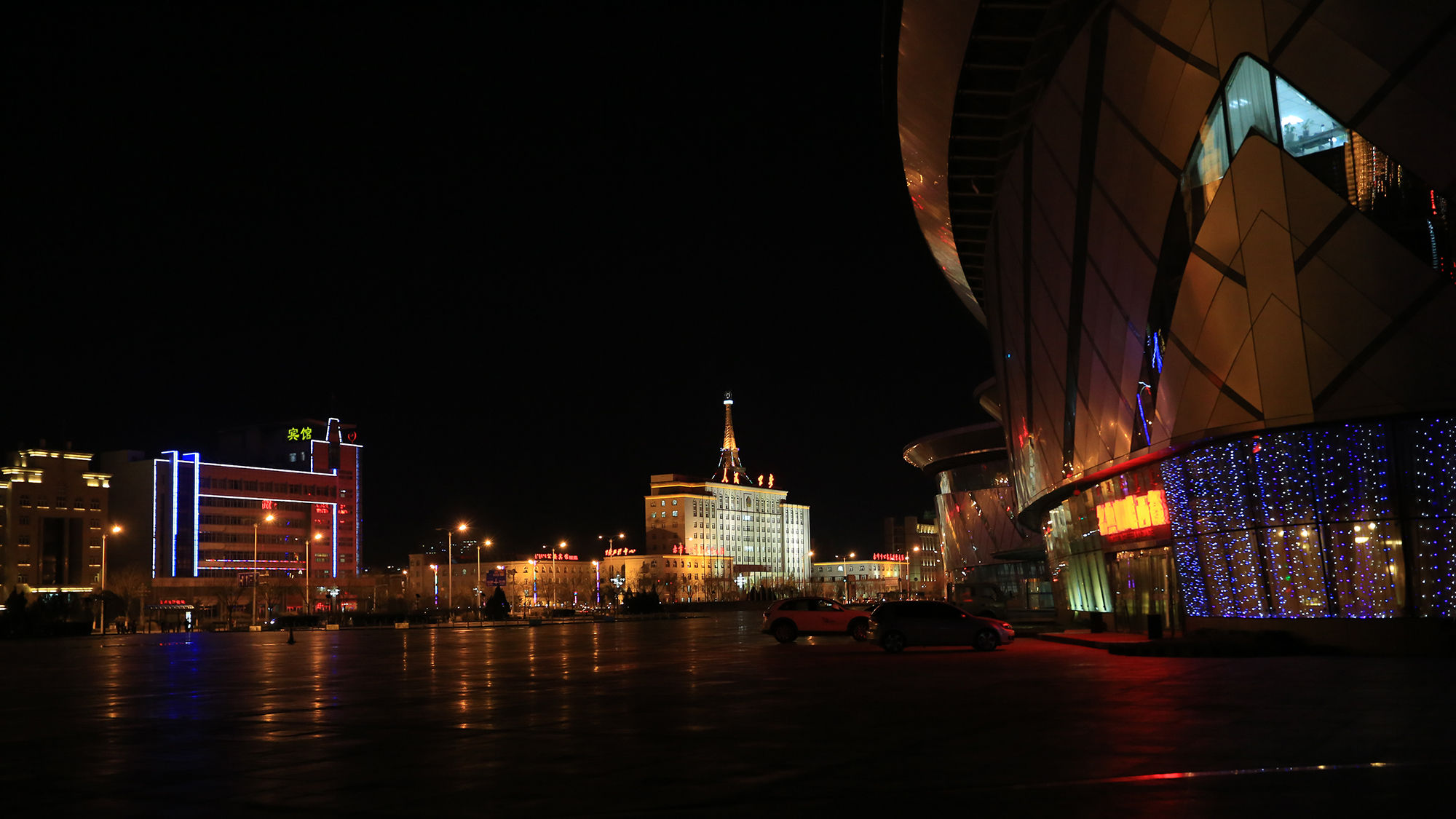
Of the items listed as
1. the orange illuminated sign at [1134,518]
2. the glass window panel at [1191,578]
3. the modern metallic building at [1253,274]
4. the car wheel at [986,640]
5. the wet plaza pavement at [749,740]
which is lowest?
the car wheel at [986,640]

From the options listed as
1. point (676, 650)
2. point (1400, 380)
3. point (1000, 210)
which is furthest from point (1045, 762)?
point (1000, 210)

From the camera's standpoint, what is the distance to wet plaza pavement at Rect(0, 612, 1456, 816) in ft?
31.9

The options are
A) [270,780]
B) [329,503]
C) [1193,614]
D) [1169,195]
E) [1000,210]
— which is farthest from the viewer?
[329,503]

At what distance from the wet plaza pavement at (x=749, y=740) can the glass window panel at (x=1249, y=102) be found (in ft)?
36.7

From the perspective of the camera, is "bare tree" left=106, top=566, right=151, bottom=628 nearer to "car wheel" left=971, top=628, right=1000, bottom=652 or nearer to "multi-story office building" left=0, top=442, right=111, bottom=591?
"multi-story office building" left=0, top=442, right=111, bottom=591

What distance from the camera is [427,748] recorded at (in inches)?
512

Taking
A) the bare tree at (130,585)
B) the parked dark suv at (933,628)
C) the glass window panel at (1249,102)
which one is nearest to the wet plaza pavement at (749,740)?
the parked dark suv at (933,628)

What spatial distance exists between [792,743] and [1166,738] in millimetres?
3803

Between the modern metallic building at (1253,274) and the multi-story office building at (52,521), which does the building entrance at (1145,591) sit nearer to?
the modern metallic building at (1253,274)

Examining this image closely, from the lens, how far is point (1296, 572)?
28.0m

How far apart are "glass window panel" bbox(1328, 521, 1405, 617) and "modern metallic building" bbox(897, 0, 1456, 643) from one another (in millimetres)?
47

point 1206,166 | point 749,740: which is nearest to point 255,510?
point 1206,166

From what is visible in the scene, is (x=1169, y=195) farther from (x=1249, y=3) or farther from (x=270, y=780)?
(x=270, y=780)

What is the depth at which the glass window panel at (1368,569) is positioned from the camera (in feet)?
86.5
